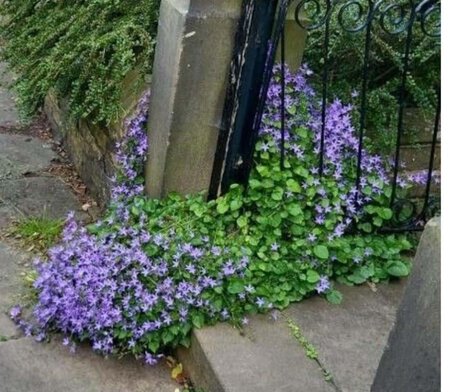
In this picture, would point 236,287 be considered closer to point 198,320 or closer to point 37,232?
point 198,320


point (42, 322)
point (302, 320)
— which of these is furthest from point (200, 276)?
point (42, 322)

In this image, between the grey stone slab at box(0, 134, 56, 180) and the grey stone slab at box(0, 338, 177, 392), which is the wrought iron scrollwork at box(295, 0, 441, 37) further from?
the grey stone slab at box(0, 134, 56, 180)

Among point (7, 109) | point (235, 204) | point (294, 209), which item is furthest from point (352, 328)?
point (7, 109)

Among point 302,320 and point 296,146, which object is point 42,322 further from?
point 296,146

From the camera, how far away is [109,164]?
3.54 meters

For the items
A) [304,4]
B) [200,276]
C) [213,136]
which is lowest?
[200,276]

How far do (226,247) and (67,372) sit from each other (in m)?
0.73

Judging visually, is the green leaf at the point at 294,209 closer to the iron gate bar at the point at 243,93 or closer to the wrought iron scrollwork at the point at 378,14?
the iron gate bar at the point at 243,93

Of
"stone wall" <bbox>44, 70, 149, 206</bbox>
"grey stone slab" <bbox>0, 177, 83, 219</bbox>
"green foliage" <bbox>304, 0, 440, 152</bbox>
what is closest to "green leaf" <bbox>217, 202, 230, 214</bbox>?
"stone wall" <bbox>44, 70, 149, 206</bbox>

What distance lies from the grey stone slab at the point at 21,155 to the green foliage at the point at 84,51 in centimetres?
43

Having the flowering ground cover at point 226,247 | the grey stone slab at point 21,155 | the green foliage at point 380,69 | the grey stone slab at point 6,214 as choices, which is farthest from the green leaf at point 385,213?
the grey stone slab at point 21,155

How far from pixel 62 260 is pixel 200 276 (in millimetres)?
564

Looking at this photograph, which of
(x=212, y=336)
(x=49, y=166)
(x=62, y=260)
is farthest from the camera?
(x=49, y=166)

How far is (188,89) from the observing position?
9.50 ft
